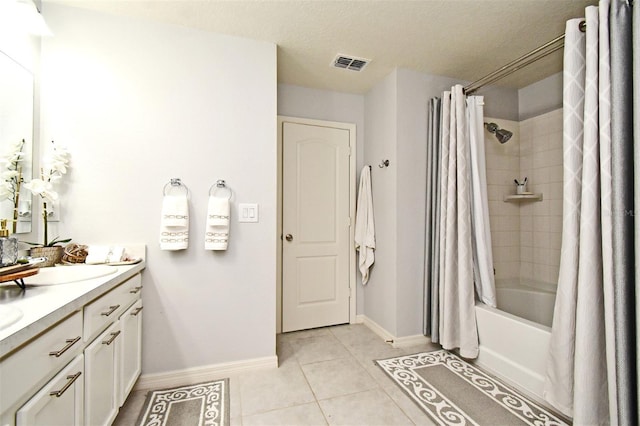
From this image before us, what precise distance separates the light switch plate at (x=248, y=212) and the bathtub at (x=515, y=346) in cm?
183

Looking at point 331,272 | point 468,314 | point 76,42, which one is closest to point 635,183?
point 468,314

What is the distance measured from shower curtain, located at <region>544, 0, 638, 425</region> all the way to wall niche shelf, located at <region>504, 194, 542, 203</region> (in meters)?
1.35

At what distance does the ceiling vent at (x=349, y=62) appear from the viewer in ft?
7.73

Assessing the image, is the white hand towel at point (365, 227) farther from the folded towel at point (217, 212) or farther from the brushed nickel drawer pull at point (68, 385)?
the brushed nickel drawer pull at point (68, 385)

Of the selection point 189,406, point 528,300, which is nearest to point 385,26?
point 528,300

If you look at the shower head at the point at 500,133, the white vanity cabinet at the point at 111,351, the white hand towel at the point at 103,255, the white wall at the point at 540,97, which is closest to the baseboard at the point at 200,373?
the white vanity cabinet at the point at 111,351

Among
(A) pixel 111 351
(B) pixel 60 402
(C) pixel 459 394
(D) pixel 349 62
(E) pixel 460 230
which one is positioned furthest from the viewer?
(D) pixel 349 62

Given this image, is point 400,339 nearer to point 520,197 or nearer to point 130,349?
point 520,197

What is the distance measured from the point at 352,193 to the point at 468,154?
1164mm

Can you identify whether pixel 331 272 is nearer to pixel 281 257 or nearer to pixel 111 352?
pixel 281 257

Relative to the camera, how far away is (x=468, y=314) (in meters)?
2.16

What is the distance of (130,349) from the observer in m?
1.65

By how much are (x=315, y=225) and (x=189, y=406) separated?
1756 millimetres

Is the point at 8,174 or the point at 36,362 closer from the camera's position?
the point at 36,362
